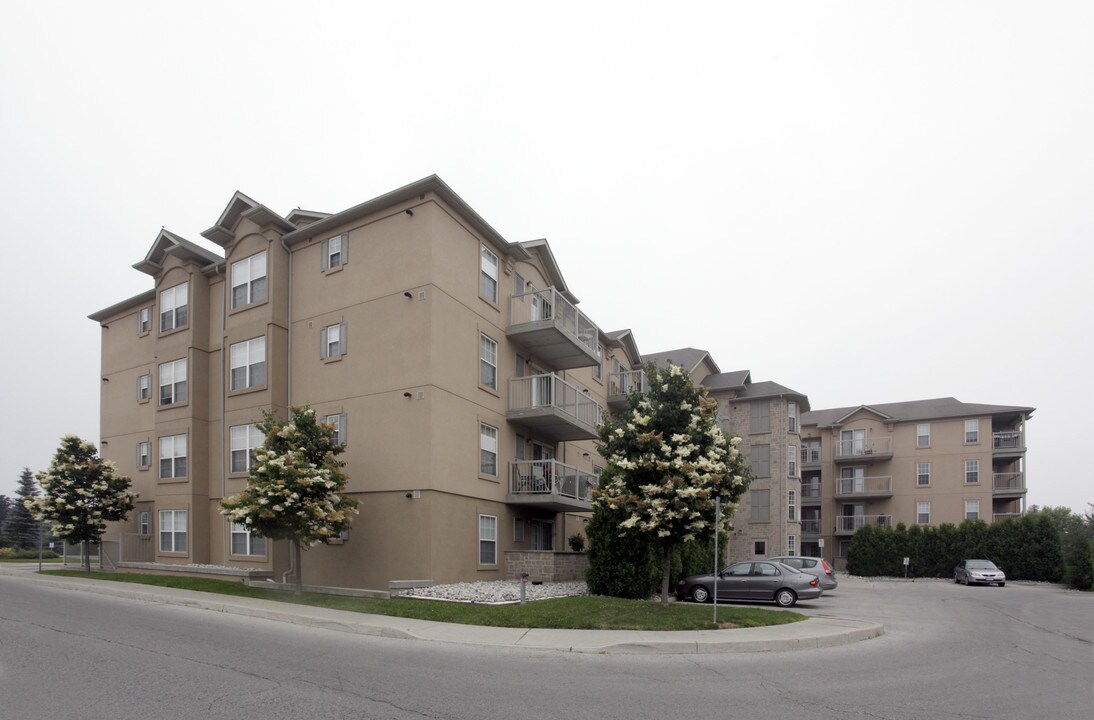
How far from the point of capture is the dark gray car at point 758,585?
21500 mm

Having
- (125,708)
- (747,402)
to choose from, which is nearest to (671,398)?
(125,708)

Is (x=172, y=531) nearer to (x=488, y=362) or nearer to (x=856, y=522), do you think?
(x=488, y=362)

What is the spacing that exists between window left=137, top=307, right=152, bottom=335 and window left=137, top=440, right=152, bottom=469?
4.30 metres

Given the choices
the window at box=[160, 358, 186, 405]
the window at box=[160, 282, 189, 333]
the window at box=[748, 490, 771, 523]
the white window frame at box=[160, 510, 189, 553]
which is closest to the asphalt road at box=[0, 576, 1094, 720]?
the white window frame at box=[160, 510, 189, 553]

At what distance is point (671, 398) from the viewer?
1642 centimetres

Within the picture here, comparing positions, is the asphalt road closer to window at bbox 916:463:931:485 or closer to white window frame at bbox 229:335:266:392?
white window frame at bbox 229:335:266:392

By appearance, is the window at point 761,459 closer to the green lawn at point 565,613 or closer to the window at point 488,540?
the window at point 488,540

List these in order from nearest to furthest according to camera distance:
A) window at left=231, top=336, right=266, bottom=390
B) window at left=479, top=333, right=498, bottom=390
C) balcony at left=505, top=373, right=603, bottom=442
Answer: window at left=479, top=333, right=498, bottom=390 < window at left=231, top=336, right=266, bottom=390 < balcony at left=505, top=373, right=603, bottom=442

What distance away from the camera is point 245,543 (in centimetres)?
2247

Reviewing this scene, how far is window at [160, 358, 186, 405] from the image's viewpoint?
2541cm

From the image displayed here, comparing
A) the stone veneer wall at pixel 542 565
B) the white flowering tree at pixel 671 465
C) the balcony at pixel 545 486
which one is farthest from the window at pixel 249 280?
the white flowering tree at pixel 671 465

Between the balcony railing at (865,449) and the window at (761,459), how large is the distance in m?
12.0

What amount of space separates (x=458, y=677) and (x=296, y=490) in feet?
30.0

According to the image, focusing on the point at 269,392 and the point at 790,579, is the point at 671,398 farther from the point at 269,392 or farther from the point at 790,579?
the point at 269,392
